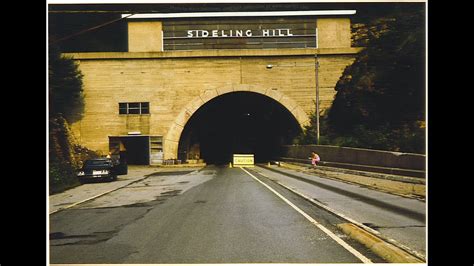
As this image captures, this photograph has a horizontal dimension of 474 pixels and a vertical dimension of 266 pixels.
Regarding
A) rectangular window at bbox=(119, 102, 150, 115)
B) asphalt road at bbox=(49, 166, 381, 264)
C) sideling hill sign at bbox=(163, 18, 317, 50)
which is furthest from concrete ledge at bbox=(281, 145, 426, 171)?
rectangular window at bbox=(119, 102, 150, 115)

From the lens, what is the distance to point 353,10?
30.3 feet

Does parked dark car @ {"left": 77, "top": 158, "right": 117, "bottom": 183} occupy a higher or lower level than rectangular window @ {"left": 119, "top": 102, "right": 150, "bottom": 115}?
lower

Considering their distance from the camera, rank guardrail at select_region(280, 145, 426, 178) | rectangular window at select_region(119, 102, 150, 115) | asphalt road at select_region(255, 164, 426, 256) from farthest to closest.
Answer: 1. rectangular window at select_region(119, 102, 150, 115)
2. guardrail at select_region(280, 145, 426, 178)
3. asphalt road at select_region(255, 164, 426, 256)

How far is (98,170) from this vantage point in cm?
1042

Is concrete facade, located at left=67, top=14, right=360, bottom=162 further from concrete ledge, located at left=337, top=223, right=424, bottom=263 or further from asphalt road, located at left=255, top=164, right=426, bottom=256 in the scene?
concrete ledge, located at left=337, top=223, right=424, bottom=263

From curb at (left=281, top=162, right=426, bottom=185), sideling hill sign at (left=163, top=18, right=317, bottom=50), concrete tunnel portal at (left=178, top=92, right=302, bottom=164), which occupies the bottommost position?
curb at (left=281, top=162, right=426, bottom=185)

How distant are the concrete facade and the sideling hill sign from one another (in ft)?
0.80

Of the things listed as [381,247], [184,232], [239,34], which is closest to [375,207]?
[381,247]

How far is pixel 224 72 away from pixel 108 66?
3594 mm

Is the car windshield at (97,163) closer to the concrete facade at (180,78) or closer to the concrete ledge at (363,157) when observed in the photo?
the concrete facade at (180,78)

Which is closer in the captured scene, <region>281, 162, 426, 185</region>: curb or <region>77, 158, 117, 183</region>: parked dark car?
<region>281, 162, 426, 185</region>: curb

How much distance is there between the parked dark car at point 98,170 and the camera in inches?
388

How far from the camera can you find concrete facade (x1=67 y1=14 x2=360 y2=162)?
33.3 feet

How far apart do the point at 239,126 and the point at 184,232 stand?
26.7 ft
